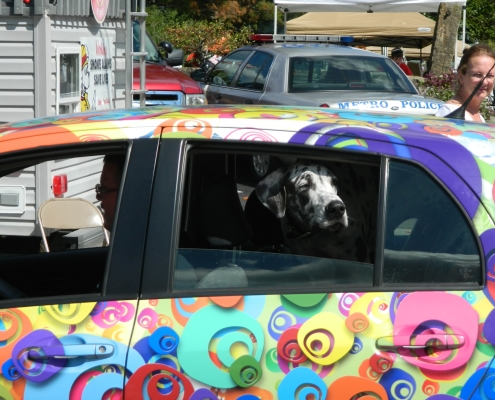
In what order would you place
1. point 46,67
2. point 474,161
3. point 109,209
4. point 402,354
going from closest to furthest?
point 402,354 → point 474,161 → point 109,209 → point 46,67

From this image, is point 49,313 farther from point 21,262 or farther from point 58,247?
point 58,247

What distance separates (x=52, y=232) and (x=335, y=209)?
4.14 meters

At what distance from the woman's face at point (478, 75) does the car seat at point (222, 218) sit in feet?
7.03

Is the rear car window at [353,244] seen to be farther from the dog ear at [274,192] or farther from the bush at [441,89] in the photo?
the bush at [441,89]

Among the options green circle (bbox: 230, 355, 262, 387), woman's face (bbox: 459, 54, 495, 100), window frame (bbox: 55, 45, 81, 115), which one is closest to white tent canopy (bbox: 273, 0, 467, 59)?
window frame (bbox: 55, 45, 81, 115)

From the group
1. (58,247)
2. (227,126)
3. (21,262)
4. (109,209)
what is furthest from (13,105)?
(227,126)

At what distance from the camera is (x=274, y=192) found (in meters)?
2.94

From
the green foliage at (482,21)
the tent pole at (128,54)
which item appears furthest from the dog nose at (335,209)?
the green foliage at (482,21)

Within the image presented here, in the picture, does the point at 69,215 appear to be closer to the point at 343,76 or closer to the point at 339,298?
the point at 339,298

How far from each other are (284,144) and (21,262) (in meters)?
1.52

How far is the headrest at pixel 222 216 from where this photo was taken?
2.82 m

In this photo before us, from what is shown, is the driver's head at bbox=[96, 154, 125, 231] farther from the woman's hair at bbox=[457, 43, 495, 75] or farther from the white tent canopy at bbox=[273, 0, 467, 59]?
the white tent canopy at bbox=[273, 0, 467, 59]

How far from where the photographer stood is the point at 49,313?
8.07 feet

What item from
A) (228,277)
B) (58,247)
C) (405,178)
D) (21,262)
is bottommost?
(58,247)
